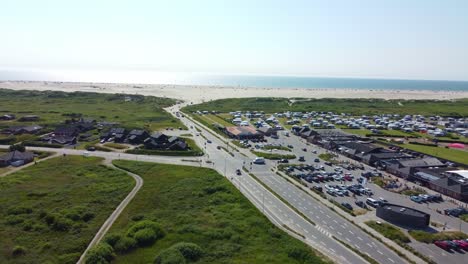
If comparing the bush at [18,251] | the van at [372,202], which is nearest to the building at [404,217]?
the van at [372,202]

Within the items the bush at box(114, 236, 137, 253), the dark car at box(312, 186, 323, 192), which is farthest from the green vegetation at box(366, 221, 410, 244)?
the bush at box(114, 236, 137, 253)

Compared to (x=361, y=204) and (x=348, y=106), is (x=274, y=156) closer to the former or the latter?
(x=361, y=204)

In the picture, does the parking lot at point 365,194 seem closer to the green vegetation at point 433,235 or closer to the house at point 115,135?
the green vegetation at point 433,235

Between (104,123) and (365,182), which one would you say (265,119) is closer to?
(104,123)

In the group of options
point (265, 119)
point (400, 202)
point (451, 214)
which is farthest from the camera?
point (265, 119)

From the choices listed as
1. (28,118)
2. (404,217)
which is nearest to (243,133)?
(404,217)

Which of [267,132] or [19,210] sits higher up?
[267,132]

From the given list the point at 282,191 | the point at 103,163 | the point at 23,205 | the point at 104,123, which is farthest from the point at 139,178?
the point at 104,123
